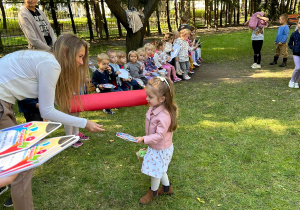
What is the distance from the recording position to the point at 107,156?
3.75m

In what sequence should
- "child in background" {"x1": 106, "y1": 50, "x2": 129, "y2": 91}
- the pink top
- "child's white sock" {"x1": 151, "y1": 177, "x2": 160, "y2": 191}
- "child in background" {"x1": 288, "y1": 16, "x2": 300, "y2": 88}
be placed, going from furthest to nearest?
"child in background" {"x1": 288, "y1": 16, "x2": 300, "y2": 88}, "child in background" {"x1": 106, "y1": 50, "x2": 129, "y2": 91}, "child's white sock" {"x1": 151, "y1": 177, "x2": 160, "y2": 191}, the pink top

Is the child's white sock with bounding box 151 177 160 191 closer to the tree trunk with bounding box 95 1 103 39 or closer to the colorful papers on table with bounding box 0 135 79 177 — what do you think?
the colorful papers on table with bounding box 0 135 79 177

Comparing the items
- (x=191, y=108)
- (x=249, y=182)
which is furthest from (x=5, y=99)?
(x=191, y=108)

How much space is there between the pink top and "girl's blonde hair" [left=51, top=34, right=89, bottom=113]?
2.76 feet

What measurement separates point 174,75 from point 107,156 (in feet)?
14.3

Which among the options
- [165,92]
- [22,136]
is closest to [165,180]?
[165,92]

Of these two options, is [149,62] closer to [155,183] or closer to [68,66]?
[68,66]

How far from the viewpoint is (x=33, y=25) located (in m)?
3.96

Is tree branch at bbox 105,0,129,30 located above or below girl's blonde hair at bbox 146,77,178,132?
above

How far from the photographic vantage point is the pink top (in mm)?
2480

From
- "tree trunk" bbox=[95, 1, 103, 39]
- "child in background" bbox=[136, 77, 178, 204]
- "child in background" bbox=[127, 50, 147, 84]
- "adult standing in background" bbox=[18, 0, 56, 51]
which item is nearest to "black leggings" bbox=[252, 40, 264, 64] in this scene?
"child in background" bbox=[127, 50, 147, 84]

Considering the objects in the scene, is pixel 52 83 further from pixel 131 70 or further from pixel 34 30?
pixel 131 70

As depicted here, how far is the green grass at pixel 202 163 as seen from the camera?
2.85 meters

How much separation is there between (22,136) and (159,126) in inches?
46.0
